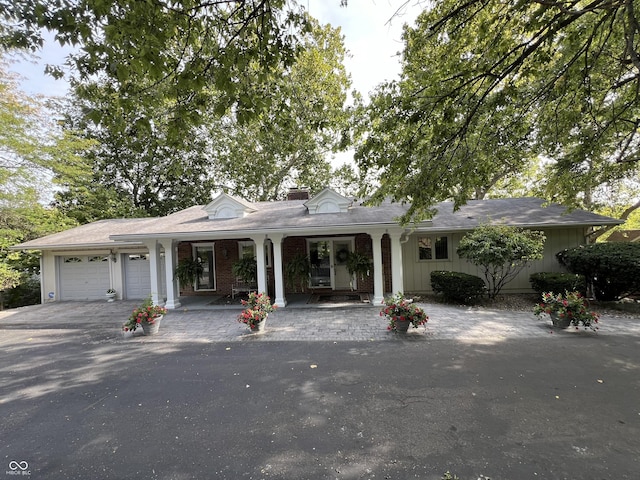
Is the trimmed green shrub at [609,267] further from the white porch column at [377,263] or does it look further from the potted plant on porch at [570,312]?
the white porch column at [377,263]

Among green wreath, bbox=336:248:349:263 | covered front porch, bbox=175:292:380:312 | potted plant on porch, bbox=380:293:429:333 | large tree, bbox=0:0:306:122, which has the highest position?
large tree, bbox=0:0:306:122

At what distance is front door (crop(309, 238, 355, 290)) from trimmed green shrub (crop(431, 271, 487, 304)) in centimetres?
357

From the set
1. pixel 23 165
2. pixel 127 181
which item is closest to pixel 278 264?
pixel 23 165

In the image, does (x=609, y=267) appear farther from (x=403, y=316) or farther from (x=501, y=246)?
(x=403, y=316)

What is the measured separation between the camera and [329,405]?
12.0 ft

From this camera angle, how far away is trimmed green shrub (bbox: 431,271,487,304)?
9.27 m

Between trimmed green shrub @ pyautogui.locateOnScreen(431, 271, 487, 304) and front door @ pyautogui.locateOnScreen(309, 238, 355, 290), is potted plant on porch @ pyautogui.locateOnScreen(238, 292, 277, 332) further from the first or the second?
trimmed green shrub @ pyautogui.locateOnScreen(431, 271, 487, 304)

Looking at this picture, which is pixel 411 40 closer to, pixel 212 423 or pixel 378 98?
pixel 378 98

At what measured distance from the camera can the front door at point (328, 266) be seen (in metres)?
11.6

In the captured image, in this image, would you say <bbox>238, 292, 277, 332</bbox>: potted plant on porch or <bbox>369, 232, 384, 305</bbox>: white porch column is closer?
<bbox>238, 292, 277, 332</bbox>: potted plant on porch

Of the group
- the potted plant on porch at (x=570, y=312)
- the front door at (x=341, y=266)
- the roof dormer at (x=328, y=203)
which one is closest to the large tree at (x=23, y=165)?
the roof dormer at (x=328, y=203)

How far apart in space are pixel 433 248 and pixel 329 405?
9.41 meters

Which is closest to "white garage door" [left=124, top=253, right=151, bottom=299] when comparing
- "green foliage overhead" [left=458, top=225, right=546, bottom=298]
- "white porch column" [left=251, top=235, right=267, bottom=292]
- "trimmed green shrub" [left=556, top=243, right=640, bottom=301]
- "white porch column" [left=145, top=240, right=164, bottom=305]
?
"white porch column" [left=145, top=240, right=164, bottom=305]

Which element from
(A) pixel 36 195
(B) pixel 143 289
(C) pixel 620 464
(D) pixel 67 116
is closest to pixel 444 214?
(C) pixel 620 464
